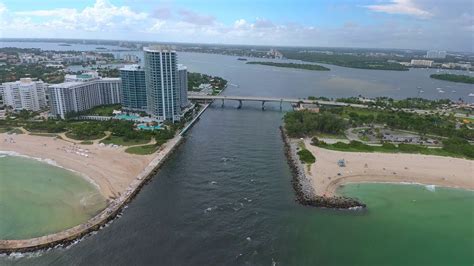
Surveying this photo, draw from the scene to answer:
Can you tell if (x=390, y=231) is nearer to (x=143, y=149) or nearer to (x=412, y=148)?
(x=412, y=148)

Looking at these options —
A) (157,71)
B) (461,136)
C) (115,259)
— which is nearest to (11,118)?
(157,71)

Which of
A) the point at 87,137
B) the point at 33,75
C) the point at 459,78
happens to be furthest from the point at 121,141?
the point at 459,78

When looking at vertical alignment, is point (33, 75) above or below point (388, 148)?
above

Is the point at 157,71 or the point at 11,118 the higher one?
the point at 157,71

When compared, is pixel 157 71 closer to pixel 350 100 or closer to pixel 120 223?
pixel 120 223

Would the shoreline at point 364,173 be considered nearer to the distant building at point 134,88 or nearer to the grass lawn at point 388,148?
the grass lawn at point 388,148

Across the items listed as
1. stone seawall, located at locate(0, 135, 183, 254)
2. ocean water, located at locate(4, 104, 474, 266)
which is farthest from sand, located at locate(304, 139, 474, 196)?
stone seawall, located at locate(0, 135, 183, 254)

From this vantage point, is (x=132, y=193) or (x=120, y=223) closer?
(x=120, y=223)
